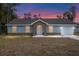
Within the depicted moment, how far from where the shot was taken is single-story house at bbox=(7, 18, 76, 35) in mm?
9344

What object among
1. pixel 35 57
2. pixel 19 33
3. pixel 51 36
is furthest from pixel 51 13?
pixel 35 57

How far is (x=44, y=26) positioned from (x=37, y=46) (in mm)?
1043

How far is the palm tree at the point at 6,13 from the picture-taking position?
9.12 m

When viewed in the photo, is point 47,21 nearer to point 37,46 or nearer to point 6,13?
point 37,46

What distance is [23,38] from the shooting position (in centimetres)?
936

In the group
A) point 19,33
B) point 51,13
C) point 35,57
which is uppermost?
point 51,13

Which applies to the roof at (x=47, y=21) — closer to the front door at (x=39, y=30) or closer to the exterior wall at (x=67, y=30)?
the exterior wall at (x=67, y=30)

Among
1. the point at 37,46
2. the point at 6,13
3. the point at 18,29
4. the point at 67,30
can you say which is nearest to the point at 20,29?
the point at 18,29

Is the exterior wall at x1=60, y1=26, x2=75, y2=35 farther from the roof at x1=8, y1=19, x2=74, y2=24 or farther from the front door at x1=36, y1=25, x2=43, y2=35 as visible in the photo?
the front door at x1=36, y1=25, x2=43, y2=35

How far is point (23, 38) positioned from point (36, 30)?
0.69 meters

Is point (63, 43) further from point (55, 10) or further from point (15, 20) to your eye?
point (15, 20)

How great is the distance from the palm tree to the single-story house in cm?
17

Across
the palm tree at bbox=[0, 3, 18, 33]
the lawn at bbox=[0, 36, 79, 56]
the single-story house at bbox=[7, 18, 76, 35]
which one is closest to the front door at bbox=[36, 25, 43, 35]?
the single-story house at bbox=[7, 18, 76, 35]

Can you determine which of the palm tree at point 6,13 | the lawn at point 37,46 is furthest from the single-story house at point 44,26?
the lawn at point 37,46
